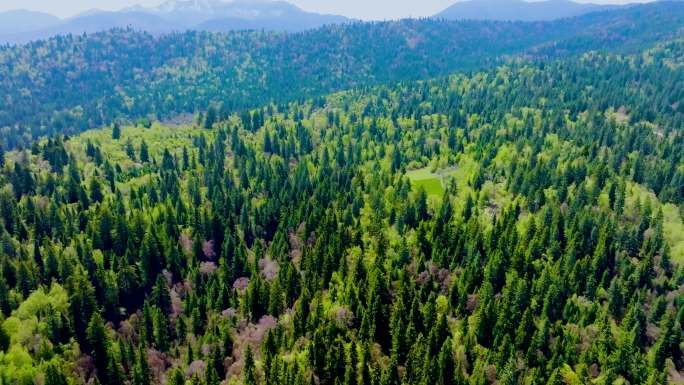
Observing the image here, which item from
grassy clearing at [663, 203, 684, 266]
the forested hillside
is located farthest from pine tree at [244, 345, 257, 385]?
grassy clearing at [663, 203, 684, 266]

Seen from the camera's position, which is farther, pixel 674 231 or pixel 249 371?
pixel 674 231

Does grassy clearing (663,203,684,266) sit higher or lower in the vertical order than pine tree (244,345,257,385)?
higher

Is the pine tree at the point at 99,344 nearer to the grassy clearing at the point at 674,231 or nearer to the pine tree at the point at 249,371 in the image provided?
the pine tree at the point at 249,371

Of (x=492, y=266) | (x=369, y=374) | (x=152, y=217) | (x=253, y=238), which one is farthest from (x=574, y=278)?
(x=152, y=217)

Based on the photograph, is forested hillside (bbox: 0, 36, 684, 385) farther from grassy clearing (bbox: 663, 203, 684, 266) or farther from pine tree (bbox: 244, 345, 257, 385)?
grassy clearing (bbox: 663, 203, 684, 266)

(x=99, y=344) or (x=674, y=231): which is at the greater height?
(x=674, y=231)

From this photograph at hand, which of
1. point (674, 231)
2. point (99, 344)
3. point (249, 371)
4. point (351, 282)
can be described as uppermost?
point (674, 231)

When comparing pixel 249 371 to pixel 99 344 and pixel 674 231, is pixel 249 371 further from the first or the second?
pixel 674 231

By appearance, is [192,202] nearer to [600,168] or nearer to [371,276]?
[371,276]

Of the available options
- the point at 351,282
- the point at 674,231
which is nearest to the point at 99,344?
the point at 351,282

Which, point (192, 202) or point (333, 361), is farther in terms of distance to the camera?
point (192, 202)

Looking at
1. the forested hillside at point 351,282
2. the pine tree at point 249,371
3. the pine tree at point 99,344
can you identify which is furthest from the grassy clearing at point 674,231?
the pine tree at point 99,344
